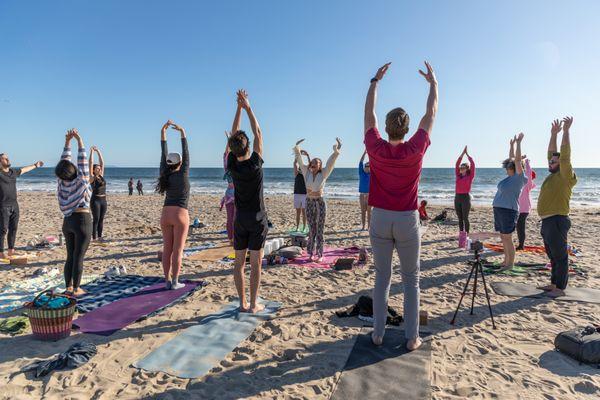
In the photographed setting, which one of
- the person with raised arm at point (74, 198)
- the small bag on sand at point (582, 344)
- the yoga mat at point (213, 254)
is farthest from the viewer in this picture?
the yoga mat at point (213, 254)

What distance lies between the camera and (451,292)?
18.3 feet

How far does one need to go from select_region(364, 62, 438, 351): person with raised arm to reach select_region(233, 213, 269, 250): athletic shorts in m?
1.38

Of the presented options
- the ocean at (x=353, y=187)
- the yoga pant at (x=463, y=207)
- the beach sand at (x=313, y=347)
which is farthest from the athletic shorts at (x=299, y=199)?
the ocean at (x=353, y=187)

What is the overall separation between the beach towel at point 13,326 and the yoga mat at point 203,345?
1674mm

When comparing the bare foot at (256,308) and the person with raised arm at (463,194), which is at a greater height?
the person with raised arm at (463,194)

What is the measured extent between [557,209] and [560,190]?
0.26m

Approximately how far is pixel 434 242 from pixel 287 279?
490 centimetres

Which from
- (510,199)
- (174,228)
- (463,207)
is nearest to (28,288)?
(174,228)

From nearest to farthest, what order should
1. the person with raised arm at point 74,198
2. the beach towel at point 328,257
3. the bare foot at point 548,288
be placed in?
the person with raised arm at point 74,198, the bare foot at point 548,288, the beach towel at point 328,257

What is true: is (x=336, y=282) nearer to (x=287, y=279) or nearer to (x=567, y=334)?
(x=287, y=279)

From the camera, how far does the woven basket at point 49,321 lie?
12.4 ft

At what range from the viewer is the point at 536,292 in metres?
5.50

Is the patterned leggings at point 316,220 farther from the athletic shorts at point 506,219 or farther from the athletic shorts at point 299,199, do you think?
the athletic shorts at point 506,219

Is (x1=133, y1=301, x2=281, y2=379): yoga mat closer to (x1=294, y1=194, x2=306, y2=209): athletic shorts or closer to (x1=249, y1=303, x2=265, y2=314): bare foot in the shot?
(x1=249, y1=303, x2=265, y2=314): bare foot
